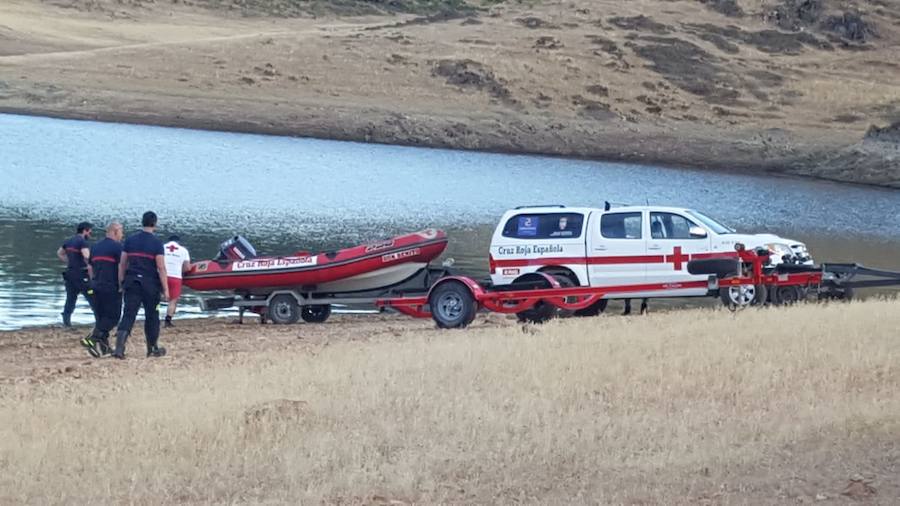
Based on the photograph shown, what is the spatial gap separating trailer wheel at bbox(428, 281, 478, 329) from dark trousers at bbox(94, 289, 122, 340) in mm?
5209

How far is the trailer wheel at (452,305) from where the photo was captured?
23.1 metres

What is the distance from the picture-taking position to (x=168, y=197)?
44.8 m

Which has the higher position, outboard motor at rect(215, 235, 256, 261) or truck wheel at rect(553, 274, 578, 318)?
outboard motor at rect(215, 235, 256, 261)

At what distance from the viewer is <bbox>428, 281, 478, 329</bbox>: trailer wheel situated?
23141 millimetres

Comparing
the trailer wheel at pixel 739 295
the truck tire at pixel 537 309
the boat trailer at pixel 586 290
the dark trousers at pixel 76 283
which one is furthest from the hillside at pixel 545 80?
the truck tire at pixel 537 309

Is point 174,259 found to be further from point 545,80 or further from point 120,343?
point 545,80

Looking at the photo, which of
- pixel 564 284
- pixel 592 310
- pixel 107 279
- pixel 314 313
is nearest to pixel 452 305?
pixel 564 284

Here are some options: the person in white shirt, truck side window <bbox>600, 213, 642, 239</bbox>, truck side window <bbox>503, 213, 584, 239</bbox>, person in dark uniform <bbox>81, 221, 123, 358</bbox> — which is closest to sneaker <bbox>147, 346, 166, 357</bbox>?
person in dark uniform <bbox>81, 221, 123, 358</bbox>

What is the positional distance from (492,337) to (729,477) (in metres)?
9.07

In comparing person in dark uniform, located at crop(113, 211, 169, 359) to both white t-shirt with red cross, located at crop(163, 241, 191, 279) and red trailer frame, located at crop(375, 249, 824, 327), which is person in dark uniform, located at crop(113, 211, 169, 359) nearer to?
white t-shirt with red cross, located at crop(163, 241, 191, 279)

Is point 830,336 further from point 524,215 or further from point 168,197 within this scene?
point 168,197

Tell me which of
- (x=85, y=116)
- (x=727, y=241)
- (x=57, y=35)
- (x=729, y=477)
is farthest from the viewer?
(x=57, y=35)

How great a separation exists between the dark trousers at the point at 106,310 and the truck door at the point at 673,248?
824cm

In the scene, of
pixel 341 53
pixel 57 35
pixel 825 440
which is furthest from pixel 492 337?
pixel 57 35
